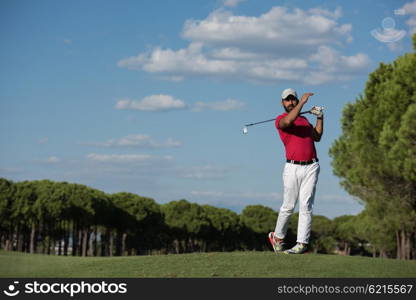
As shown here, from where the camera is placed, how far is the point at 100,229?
97812 mm

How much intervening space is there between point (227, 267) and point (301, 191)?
4173 millimetres

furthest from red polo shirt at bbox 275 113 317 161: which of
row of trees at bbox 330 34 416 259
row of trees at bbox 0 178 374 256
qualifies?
row of trees at bbox 0 178 374 256

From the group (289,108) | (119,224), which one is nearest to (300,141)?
(289,108)

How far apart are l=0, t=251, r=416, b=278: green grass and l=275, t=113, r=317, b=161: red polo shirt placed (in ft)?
11.2

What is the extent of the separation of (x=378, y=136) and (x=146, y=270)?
30.6 meters

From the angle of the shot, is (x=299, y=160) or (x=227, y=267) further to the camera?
(x=227, y=267)

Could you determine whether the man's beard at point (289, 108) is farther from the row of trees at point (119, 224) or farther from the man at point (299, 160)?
the row of trees at point (119, 224)

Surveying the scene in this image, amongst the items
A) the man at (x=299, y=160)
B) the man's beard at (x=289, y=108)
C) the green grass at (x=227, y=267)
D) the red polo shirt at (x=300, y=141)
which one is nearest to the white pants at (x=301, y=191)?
the man at (x=299, y=160)

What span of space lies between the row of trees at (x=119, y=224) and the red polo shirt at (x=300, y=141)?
210ft

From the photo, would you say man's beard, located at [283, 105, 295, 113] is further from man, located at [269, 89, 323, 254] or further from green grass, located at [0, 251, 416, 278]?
green grass, located at [0, 251, 416, 278]

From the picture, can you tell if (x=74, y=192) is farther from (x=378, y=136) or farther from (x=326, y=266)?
(x=326, y=266)

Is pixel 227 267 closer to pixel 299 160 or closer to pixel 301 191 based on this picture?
pixel 301 191

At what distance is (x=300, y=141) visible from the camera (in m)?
13.6

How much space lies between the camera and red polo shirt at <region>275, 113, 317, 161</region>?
13.5 meters
